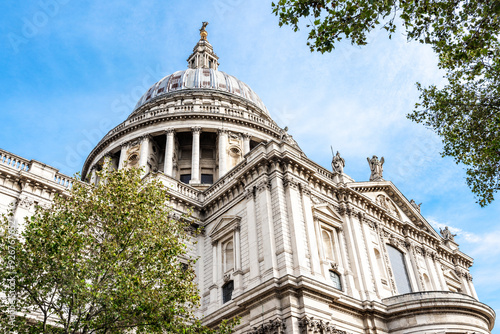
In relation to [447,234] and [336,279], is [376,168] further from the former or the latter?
[336,279]

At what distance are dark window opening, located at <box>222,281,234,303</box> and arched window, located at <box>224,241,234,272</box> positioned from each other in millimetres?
1018

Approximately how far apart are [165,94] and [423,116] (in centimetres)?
3802

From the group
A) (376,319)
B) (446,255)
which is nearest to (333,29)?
(376,319)

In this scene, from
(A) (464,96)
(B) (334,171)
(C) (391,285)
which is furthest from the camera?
(B) (334,171)

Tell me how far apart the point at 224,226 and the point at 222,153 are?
16.5 metres

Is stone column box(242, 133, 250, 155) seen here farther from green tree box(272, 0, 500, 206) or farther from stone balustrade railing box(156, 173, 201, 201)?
green tree box(272, 0, 500, 206)

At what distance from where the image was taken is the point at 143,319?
48.9 ft

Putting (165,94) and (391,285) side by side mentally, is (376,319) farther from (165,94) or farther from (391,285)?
(165,94)

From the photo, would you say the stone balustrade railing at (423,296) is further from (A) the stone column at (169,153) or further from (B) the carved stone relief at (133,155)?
(B) the carved stone relief at (133,155)

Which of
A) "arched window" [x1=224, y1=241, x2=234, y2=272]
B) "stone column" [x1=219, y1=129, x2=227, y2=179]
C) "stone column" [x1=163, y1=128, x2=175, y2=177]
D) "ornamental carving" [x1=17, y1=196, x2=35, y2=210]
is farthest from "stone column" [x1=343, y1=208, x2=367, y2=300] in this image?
"stone column" [x1=163, y1=128, x2=175, y2=177]

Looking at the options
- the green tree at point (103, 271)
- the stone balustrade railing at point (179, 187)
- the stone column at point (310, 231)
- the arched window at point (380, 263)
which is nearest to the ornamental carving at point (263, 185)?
the stone column at point (310, 231)

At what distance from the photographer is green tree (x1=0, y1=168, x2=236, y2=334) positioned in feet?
47.4

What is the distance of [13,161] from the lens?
2328 centimetres

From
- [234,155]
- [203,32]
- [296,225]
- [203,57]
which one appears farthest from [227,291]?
[203,32]
